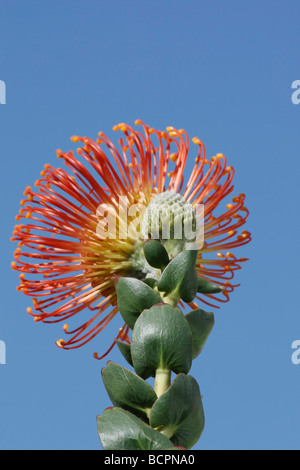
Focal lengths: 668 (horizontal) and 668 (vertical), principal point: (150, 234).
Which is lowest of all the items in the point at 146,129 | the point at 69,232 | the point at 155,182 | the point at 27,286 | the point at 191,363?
the point at 191,363

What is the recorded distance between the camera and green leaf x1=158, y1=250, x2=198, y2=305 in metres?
3.23

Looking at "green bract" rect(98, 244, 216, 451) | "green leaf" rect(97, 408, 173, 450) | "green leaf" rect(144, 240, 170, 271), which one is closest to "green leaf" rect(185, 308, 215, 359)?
"green bract" rect(98, 244, 216, 451)

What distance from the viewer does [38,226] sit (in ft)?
12.4

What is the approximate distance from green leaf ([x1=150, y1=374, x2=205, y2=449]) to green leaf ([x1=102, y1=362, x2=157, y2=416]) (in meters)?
0.11

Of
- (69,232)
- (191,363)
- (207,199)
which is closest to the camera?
(191,363)

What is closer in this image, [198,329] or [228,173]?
[198,329]

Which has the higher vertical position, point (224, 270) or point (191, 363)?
point (224, 270)

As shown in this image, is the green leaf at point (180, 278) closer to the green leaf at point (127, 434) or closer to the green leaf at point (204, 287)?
the green leaf at point (204, 287)

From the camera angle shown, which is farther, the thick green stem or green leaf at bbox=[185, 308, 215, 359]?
green leaf at bbox=[185, 308, 215, 359]

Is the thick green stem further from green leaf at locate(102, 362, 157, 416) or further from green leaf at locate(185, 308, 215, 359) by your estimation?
green leaf at locate(185, 308, 215, 359)

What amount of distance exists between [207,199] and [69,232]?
0.85m

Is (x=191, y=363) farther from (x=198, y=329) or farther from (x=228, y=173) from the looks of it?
(x=228, y=173)

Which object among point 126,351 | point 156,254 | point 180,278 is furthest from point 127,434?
point 156,254

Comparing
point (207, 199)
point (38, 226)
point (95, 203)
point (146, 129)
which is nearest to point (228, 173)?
point (207, 199)
